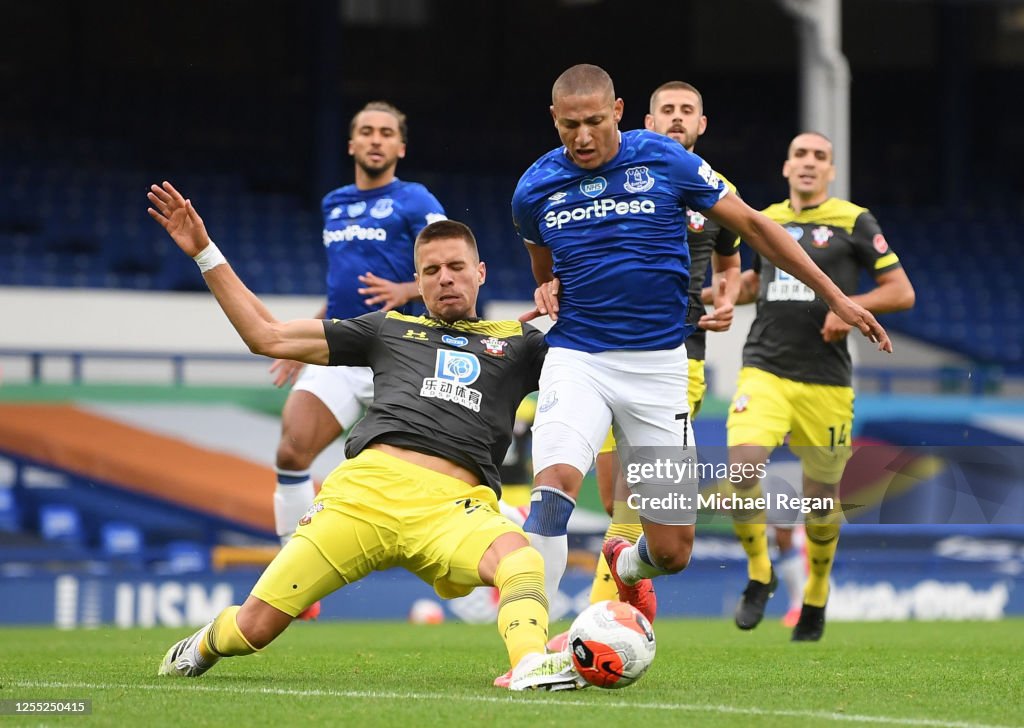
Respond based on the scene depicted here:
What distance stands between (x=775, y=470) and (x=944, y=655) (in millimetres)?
2033

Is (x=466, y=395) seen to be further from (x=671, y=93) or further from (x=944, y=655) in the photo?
(x=944, y=655)

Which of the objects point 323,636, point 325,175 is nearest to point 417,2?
point 325,175

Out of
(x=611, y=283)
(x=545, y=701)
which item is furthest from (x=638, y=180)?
(x=545, y=701)

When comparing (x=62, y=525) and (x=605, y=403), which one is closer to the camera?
(x=605, y=403)

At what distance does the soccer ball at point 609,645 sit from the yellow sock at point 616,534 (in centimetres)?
216

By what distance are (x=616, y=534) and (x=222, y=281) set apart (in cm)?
271

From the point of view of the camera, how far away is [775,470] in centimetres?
958

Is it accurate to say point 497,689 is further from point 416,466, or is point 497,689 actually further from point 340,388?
point 340,388

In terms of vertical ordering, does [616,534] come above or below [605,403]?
below

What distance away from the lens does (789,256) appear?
6.23 m

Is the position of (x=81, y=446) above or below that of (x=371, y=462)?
below

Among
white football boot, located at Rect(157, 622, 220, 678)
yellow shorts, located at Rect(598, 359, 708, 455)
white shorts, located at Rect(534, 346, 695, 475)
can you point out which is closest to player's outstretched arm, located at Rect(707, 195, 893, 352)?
white shorts, located at Rect(534, 346, 695, 475)

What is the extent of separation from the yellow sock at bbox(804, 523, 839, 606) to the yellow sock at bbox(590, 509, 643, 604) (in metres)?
1.60

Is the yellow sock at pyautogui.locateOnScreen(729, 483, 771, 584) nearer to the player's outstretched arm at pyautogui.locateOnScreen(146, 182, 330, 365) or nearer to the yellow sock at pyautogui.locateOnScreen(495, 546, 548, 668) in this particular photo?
the yellow sock at pyautogui.locateOnScreen(495, 546, 548, 668)
